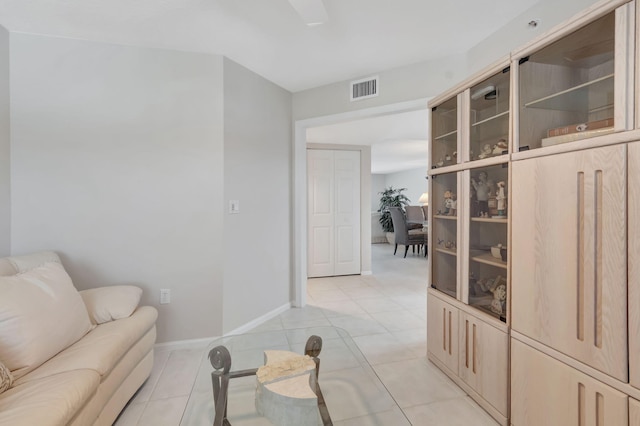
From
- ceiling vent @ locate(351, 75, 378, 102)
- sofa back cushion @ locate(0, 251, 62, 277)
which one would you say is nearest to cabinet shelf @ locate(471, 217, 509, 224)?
ceiling vent @ locate(351, 75, 378, 102)

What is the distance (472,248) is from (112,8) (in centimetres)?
283

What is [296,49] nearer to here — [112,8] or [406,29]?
[406,29]

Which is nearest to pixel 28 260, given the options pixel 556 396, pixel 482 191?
pixel 482 191

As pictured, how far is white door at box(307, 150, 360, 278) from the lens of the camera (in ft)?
16.8

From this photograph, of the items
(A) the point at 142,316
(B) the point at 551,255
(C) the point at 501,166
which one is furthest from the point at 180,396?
(C) the point at 501,166

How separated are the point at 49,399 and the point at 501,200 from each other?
234 cm

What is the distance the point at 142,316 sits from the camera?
1967mm

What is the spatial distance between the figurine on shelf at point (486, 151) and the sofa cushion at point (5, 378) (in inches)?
102

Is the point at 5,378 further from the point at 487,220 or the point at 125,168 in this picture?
the point at 487,220

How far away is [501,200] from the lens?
1.76 m

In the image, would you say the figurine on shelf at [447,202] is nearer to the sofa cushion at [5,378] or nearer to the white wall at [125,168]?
the white wall at [125,168]

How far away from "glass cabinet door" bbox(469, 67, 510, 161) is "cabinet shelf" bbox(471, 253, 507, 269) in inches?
24.0

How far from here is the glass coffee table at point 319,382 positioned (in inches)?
51.8

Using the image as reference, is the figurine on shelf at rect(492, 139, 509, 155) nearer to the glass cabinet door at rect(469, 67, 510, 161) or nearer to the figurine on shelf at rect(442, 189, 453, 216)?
the glass cabinet door at rect(469, 67, 510, 161)
